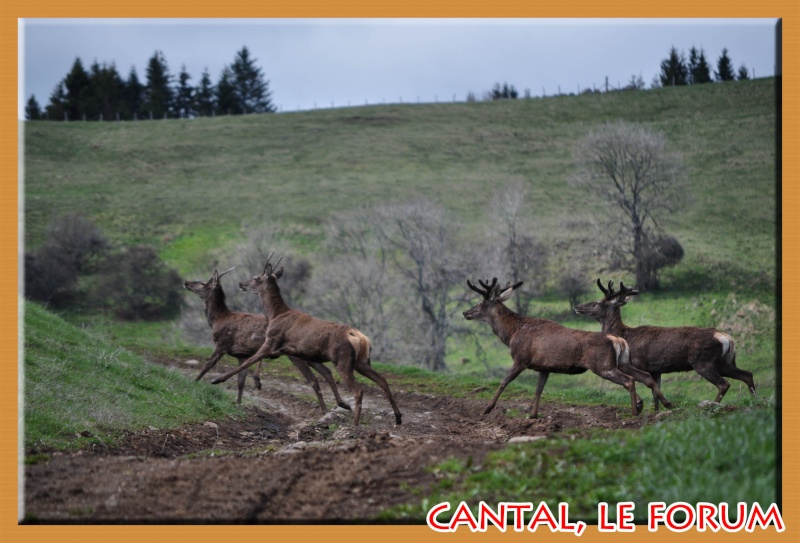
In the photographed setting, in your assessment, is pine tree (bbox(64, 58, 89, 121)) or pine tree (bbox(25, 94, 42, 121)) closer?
pine tree (bbox(25, 94, 42, 121))

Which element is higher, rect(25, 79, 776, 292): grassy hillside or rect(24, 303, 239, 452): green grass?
rect(25, 79, 776, 292): grassy hillside

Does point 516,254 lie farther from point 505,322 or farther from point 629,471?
point 629,471

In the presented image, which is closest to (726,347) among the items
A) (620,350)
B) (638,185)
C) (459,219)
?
(620,350)

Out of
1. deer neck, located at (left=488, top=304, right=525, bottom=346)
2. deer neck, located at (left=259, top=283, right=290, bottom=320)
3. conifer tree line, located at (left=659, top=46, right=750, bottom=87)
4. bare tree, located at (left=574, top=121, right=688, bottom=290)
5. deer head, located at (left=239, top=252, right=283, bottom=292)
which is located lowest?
deer neck, located at (left=488, top=304, right=525, bottom=346)

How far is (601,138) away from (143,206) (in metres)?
34.5

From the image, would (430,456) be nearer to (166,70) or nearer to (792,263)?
(792,263)

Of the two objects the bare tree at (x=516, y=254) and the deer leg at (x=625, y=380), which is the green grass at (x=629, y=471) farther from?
the bare tree at (x=516, y=254)

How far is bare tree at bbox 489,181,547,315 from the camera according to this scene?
41000mm

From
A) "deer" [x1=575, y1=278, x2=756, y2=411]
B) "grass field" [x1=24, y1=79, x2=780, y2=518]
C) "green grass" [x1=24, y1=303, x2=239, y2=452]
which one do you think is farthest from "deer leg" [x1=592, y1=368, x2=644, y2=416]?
"green grass" [x1=24, y1=303, x2=239, y2=452]

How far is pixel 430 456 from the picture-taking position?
848 cm

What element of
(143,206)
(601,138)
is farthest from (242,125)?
(601,138)

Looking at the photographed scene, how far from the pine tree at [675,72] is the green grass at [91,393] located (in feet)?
144

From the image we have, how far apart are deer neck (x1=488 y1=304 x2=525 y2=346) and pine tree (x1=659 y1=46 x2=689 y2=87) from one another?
40.4m

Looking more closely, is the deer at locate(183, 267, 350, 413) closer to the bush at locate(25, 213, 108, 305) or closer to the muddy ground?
the muddy ground
